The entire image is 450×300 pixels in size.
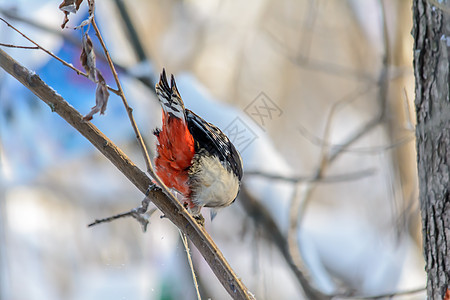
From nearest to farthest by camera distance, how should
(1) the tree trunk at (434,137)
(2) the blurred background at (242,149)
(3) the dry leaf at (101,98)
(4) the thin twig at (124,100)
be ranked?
(4) the thin twig at (124,100)
(3) the dry leaf at (101,98)
(1) the tree trunk at (434,137)
(2) the blurred background at (242,149)

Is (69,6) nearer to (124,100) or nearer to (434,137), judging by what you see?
(124,100)

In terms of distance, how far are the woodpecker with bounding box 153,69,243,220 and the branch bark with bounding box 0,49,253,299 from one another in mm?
338

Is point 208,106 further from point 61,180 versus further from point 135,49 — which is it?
point 61,180

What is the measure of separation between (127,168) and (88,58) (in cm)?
36

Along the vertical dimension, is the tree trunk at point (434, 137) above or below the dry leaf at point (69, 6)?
below

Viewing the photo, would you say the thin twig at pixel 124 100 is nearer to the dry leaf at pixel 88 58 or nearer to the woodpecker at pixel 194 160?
the dry leaf at pixel 88 58

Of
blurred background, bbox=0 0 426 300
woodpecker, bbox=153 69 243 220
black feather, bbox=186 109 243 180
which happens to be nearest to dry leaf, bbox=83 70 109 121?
woodpecker, bbox=153 69 243 220

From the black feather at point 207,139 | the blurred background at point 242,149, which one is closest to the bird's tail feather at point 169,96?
the black feather at point 207,139

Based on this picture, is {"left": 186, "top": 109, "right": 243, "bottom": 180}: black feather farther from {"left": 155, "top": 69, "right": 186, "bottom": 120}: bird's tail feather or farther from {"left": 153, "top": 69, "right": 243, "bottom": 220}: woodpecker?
{"left": 155, "top": 69, "right": 186, "bottom": 120}: bird's tail feather

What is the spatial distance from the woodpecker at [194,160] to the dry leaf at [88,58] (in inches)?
20.0

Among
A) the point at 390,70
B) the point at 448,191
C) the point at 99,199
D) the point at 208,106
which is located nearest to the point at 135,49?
the point at 208,106

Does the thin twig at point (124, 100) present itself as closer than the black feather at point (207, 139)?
Yes

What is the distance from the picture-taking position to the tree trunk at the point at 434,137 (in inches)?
63.1


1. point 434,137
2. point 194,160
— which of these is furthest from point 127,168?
point 434,137
